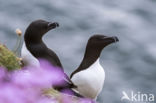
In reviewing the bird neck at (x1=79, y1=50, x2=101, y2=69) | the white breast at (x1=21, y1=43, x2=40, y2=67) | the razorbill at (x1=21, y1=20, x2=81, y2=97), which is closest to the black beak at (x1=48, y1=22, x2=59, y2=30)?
the razorbill at (x1=21, y1=20, x2=81, y2=97)

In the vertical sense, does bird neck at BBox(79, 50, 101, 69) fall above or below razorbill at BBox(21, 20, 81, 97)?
below

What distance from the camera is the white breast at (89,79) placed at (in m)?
2.97

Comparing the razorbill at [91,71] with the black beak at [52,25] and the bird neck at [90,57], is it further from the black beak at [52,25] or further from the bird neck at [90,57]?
the black beak at [52,25]

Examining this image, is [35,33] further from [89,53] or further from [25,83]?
[25,83]

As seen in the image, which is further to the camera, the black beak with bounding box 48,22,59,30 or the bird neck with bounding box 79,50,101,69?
the bird neck with bounding box 79,50,101,69

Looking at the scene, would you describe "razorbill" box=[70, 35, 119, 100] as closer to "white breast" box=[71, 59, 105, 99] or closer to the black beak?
"white breast" box=[71, 59, 105, 99]

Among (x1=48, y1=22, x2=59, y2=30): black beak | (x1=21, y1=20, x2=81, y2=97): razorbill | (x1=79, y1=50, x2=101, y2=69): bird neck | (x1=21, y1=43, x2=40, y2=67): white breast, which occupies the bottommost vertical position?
(x1=79, y1=50, x2=101, y2=69): bird neck

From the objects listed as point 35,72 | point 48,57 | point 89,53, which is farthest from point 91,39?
point 35,72

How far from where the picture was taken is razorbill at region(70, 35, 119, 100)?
2975mm

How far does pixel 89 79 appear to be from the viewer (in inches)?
117

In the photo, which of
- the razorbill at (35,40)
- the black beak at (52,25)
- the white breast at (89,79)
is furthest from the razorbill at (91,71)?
the black beak at (52,25)

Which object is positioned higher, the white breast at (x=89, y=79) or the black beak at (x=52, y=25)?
the black beak at (x=52, y=25)

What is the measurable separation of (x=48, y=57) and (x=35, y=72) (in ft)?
7.13

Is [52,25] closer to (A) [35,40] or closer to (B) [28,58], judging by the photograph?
(A) [35,40]
